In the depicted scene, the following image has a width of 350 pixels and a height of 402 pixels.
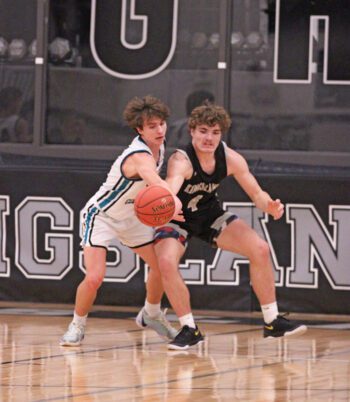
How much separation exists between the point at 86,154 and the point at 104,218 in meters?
3.38

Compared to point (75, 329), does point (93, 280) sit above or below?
above

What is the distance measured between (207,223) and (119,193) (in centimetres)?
73

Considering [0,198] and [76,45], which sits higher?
[76,45]

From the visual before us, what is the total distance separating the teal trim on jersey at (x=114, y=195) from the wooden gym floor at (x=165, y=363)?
1096 millimetres

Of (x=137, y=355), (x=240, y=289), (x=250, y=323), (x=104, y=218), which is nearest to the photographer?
(x=137, y=355)

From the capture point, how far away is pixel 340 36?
42.4ft

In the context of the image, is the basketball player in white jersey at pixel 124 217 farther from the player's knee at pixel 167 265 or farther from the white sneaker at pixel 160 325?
the player's knee at pixel 167 265

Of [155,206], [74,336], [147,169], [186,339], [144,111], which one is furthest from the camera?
[74,336]

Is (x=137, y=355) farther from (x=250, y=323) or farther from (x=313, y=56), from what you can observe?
(x=313, y=56)

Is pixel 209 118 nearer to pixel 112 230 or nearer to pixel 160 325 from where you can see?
pixel 112 230

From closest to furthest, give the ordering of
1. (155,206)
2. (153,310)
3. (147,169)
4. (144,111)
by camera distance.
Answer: (155,206) < (147,169) < (144,111) < (153,310)

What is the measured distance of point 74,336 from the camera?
995 centimetres

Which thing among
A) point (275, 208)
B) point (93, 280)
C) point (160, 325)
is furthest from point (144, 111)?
point (160, 325)

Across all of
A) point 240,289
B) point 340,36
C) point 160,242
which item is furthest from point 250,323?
point 340,36
